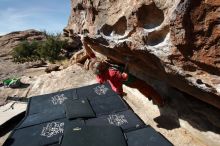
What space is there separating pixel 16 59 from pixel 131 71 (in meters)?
13.8

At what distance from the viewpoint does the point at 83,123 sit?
2955 millimetres

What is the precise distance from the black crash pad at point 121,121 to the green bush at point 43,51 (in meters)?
13.2

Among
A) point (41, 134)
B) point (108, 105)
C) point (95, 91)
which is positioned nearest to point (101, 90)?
point (95, 91)

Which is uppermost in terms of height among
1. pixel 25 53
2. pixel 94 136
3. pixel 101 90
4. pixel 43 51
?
pixel 101 90

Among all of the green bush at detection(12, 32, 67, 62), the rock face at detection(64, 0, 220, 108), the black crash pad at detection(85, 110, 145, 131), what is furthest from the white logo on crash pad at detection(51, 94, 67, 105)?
the green bush at detection(12, 32, 67, 62)

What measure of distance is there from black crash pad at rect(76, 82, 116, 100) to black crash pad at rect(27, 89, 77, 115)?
113mm

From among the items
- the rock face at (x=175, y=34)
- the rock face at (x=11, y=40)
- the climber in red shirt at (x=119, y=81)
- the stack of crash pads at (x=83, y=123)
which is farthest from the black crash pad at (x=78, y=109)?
the rock face at (x=11, y=40)

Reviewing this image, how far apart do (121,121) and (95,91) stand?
3.14 feet

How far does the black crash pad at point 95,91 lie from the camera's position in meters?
3.73

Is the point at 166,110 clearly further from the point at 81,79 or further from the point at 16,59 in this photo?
the point at 16,59

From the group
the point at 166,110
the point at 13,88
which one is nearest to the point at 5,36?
the point at 13,88

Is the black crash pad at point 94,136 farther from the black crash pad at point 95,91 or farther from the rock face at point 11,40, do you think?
the rock face at point 11,40

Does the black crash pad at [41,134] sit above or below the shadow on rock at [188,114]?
above

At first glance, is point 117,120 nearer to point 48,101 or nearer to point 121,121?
point 121,121
